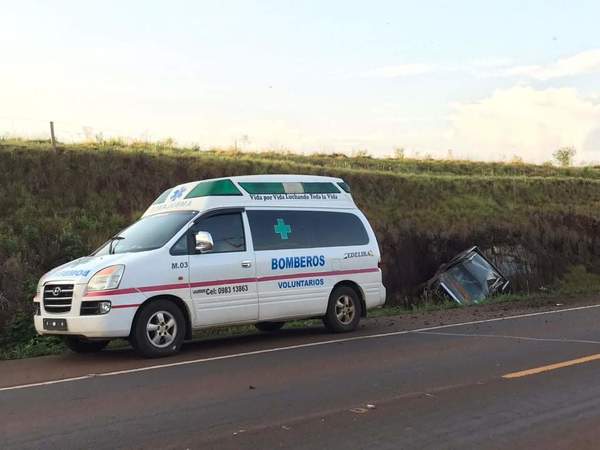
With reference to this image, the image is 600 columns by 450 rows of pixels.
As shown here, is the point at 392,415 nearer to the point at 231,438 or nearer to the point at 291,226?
the point at 231,438

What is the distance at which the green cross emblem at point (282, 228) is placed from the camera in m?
10.5

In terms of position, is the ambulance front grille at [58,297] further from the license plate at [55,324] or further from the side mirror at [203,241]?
the side mirror at [203,241]

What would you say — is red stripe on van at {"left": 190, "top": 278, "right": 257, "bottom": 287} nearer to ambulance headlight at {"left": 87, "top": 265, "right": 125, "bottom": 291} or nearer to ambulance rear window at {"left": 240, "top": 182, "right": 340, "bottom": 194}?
ambulance headlight at {"left": 87, "top": 265, "right": 125, "bottom": 291}

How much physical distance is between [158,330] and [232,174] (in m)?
16.1

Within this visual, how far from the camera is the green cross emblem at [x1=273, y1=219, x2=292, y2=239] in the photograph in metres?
10.5

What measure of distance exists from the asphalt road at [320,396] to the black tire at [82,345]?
31 centimetres

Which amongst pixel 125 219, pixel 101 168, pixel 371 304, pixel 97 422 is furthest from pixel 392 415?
pixel 101 168

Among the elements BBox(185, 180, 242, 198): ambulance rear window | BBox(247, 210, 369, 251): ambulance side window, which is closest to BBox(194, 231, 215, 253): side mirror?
BBox(185, 180, 242, 198): ambulance rear window

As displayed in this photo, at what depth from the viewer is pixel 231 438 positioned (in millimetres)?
5184

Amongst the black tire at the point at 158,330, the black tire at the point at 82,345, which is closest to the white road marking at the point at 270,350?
the black tire at the point at 158,330

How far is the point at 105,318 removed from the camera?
27.7 ft

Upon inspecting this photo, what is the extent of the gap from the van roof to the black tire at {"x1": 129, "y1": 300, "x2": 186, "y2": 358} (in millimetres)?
1602

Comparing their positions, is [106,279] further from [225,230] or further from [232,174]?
[232,174]

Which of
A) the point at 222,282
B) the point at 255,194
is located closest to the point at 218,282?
the point at 222,282
